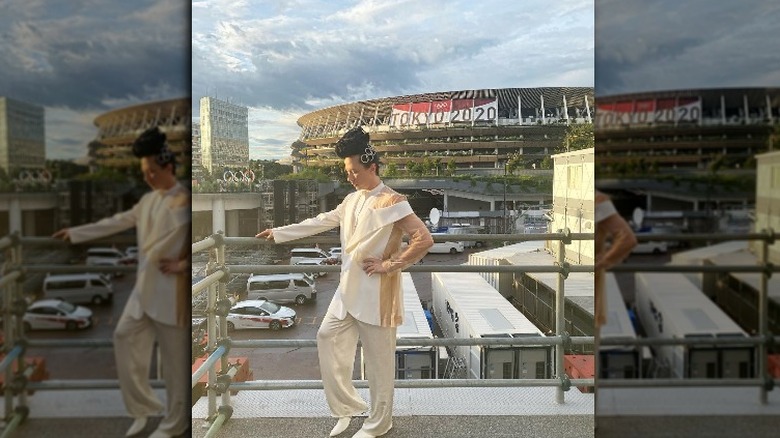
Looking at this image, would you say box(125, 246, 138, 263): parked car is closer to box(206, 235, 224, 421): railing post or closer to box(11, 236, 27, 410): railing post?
box(11, 236, 27, 410): railing post

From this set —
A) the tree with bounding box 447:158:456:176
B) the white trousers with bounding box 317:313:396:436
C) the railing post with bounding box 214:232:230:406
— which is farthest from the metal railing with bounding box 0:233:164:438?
the tree with bounding box 447:158:456:176

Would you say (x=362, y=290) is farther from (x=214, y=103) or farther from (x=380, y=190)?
(x=214, y=103)

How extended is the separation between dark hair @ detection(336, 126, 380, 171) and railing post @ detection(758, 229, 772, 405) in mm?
1671

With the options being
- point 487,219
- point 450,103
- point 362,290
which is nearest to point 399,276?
point 362,290

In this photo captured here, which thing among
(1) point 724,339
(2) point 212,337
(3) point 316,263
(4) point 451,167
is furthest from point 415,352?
(1) point 724,339

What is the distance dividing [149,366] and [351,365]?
178cm

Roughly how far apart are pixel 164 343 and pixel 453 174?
3419mm

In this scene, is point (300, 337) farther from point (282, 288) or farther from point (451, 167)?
point (451, 167)

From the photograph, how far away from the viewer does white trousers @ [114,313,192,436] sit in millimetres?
584

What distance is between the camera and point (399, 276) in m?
2.24

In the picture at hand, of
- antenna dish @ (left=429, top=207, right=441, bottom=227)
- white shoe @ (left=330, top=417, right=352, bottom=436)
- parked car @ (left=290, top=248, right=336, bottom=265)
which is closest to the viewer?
white shoe @ (left=330, top=417, right=352, bottom=436)

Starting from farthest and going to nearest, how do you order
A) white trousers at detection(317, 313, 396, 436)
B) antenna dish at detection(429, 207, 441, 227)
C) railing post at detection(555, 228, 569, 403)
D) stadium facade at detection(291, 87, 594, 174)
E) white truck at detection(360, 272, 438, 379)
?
stadium facade at detection(291, 87, 594, 174)
white truck at detection(360, 272, 438, 379)
antenna dish at detection(429, 207, 441, 227)
railing post at detection(555, 228, 569, 403)
white trousers at detection(317, 313, 396, 436)

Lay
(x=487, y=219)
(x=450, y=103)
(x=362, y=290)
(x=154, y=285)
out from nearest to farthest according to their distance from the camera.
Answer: (x=154, y=285) → (x=362, y=290) → (x=487, y=219) → (x=450, y=103)

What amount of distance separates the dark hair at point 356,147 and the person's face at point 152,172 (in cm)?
166
